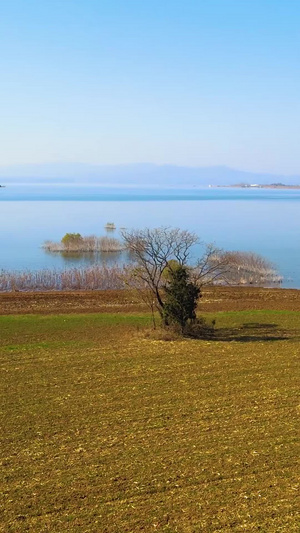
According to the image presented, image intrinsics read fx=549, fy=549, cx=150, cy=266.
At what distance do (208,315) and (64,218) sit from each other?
3370 inches

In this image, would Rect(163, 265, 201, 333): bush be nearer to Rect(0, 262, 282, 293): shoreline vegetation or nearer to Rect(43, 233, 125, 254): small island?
Rect(0, 262, 282, 293): shoreline vegetation

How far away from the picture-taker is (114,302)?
112ft

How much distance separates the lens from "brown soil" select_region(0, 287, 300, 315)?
102 ft

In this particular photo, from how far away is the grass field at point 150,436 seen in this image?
8992 mm

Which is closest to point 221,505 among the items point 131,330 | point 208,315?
point 131,330

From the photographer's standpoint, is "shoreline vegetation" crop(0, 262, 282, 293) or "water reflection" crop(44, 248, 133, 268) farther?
"water reflection" crop(44, 248, 133, 268)

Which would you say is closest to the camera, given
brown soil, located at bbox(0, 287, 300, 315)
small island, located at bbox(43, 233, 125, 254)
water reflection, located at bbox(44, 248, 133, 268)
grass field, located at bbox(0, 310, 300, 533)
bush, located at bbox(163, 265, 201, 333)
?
grass field, located at bbox(0, 310, 300, 533)

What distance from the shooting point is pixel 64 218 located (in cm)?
11094

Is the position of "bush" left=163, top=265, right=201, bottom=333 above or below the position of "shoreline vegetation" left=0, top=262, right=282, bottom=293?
above

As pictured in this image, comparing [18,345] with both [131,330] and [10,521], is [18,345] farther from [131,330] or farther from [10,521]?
[10,521]

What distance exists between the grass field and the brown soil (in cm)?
918

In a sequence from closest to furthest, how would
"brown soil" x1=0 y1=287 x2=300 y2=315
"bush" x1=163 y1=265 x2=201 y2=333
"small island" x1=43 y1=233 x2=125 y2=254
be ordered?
"bush" x1=163 y1=265 x2=201 y2=333 < "brown soil" x1=0 y1=287 x2=300 y2=315 < "small island" x1=43 y1=233 x2=125 y2=254

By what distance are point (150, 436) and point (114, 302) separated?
22189mm

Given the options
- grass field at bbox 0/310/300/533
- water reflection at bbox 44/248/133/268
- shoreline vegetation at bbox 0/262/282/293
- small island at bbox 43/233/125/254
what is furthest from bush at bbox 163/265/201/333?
small island at bbox 43/233/125/254
